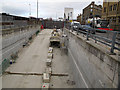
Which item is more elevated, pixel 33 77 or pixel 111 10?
pixel 111 10

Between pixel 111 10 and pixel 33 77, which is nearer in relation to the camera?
pixel 33 77

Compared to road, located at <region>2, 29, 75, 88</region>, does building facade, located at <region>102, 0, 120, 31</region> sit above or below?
above

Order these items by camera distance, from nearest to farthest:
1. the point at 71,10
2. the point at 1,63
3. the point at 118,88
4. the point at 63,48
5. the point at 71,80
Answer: the point at 118,88 < the point at 71,80 < the point at 1,63 < the point at 63,48 < the point at 71,10

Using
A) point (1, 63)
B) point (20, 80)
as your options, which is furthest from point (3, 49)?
point (20, 80)

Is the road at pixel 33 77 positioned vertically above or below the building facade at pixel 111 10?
below

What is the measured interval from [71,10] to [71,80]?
13062mm

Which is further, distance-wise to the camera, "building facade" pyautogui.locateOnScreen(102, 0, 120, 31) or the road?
"building facade" pyautogui.locateOnScreen(102, 0, 120, 31)

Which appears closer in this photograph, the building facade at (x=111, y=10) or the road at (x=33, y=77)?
the road at (x=33, y=77)

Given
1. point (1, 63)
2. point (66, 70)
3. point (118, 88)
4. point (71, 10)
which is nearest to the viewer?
point (118, 88)

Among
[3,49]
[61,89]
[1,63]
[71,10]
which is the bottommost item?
[61,89]

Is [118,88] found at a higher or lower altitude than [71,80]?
higher

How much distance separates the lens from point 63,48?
56.2 feet

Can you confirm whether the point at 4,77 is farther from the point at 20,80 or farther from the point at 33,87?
the point at 33,87

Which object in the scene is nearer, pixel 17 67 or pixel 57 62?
pixel 17 67
